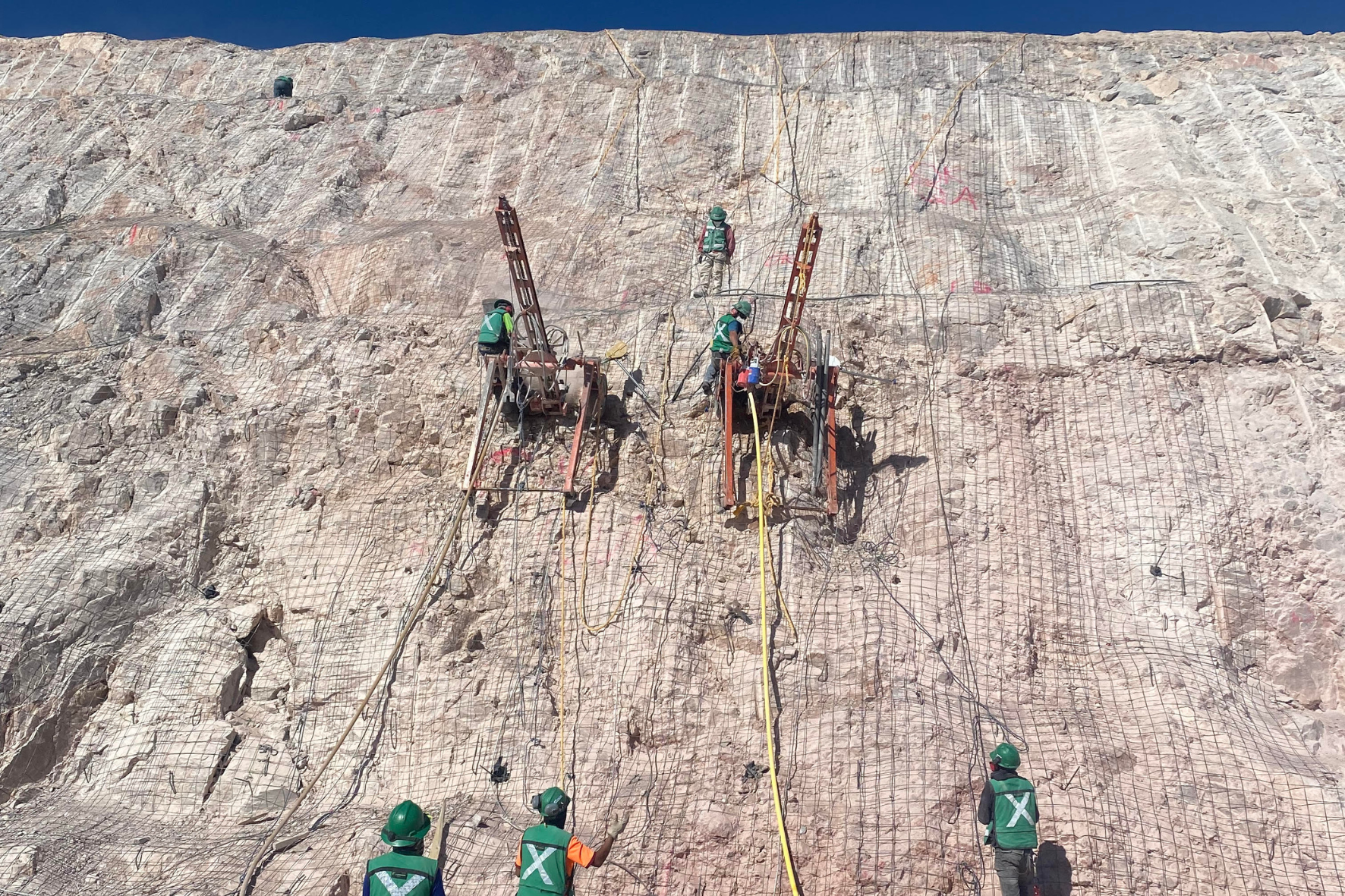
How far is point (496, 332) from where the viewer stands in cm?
920

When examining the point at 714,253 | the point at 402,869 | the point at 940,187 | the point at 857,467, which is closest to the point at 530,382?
the point at 857,467

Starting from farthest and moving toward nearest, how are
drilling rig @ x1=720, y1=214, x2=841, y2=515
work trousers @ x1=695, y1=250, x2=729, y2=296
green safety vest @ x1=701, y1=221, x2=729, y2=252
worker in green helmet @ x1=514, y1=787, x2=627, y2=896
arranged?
green safety vest @ x1=701, y1=221, x2=729, y2=252 < work trousers @ x1=695, y1=250, x2=729, y2=296 < drilling rig @ x1=720, y1=214, x2=841, y2=515 < worker in green helmet @ x1=514, y1=787, x2=627, y2=896

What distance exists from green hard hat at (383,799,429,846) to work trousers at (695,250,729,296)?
8474 mm

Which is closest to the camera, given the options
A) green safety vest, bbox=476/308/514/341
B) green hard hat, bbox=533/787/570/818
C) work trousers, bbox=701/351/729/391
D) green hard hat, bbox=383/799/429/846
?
green hard hat, bbox=383/799/429/846

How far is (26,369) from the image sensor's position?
10.3 metres

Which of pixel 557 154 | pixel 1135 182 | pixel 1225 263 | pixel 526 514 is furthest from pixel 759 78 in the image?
pixel 526 514

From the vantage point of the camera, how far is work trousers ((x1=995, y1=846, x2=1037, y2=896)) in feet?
18.7

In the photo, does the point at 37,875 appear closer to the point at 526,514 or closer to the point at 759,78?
the point at 526,514

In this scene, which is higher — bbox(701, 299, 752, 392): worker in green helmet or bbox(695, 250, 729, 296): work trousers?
bbox(695, 250, 729, 296): work trousers

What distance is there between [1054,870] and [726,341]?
18.5 ft

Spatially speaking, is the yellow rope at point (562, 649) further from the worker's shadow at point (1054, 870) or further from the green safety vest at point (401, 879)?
the worker's shadow at point (1054, 870)

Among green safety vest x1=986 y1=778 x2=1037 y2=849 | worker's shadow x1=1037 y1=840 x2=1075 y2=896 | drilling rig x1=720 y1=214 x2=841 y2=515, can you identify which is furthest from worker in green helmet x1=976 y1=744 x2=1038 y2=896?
drilling rig x1=720 y1=214 x2=841 y2=515

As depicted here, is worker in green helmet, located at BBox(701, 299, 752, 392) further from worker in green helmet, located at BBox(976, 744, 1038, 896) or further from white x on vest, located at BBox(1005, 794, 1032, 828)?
white x on vest, located at BBox(1005, 794, 1032, 828)

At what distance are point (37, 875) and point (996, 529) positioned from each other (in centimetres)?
857
